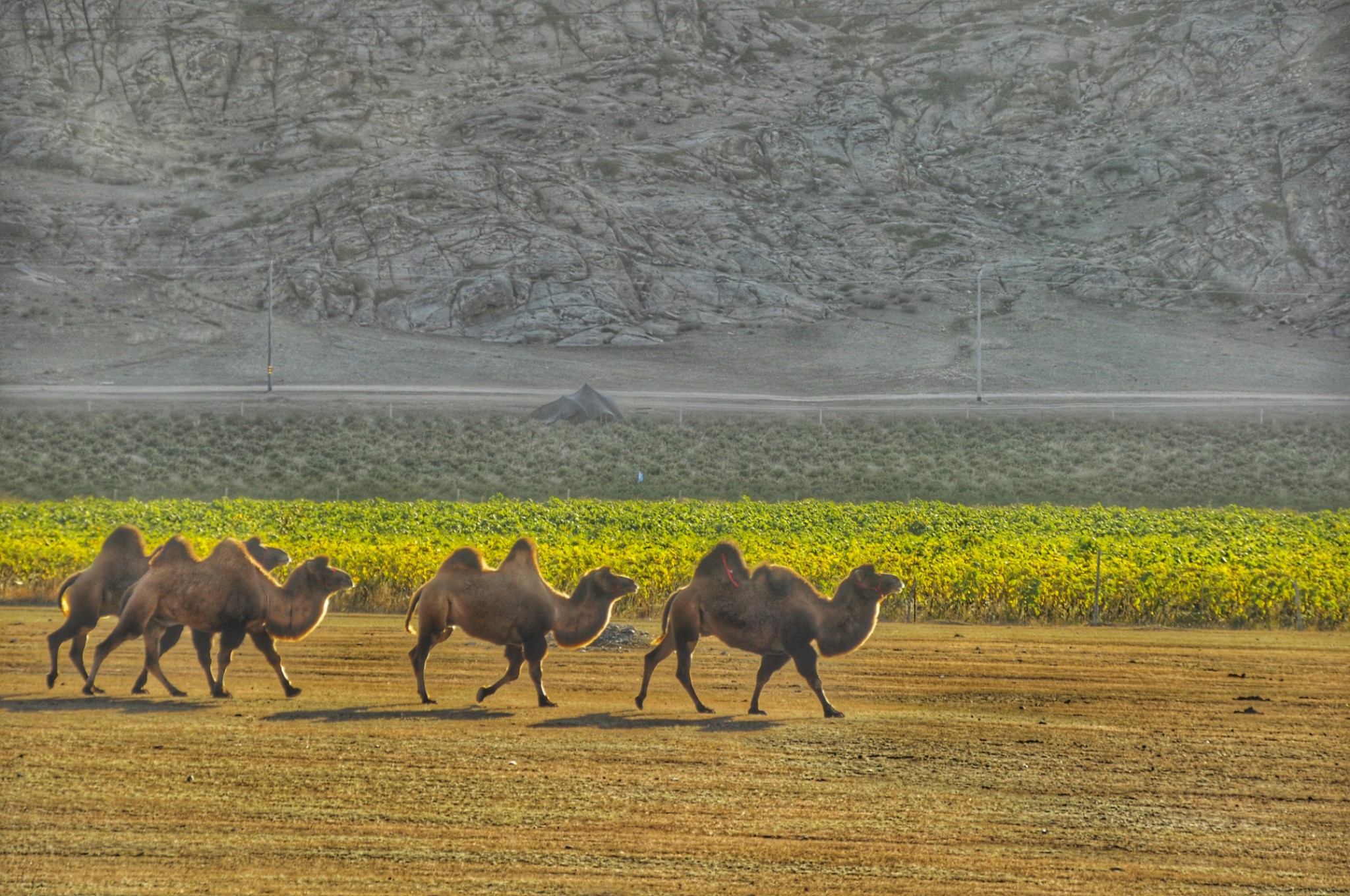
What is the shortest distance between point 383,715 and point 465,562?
2881 millimetres

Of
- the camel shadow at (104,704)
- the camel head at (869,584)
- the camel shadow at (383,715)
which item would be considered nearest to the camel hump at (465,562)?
the camel shadow at (383,715)

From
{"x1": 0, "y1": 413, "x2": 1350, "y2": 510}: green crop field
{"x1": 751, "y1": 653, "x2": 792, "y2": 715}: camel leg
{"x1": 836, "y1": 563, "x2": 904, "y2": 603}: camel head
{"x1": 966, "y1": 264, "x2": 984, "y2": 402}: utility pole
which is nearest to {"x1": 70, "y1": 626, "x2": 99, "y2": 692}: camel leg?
{"x1": 751, "y1": 653, "x2": 792, "y2": 715}: camel leg

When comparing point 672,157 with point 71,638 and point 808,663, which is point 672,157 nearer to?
point 71,638

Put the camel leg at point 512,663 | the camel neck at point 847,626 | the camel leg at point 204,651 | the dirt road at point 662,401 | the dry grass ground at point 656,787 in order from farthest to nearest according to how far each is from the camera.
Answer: the dirt road at point 662,401 → the camel leg at point 204,651 → the camel leg at point 512,663 → the camel neck at point 847,626 → the dry grass ground at point 656,787

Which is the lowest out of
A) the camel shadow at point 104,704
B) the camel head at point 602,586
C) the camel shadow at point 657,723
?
the camel shadow at point 657,723

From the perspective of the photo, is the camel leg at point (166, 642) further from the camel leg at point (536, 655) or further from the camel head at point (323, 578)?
the camel leg at point (536, 655)

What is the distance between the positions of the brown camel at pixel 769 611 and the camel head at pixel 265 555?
168 inches

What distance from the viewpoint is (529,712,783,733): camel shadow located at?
14731mm

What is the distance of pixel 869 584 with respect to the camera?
13.6 metres

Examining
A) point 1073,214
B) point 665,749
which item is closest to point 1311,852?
point 665,749

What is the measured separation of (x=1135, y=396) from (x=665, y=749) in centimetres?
9324

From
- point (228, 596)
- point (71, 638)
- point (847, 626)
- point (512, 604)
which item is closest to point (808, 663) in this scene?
point (847, 626)

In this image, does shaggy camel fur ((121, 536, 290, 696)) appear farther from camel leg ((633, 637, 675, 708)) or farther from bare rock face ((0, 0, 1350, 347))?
bare rock face ((0, 0, 1350, 347))

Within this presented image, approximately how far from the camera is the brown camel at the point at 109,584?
557 inches
